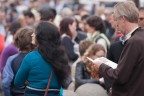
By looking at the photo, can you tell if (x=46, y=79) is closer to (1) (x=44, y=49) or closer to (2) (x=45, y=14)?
(1) (x=44, y=49)

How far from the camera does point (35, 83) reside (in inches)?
245

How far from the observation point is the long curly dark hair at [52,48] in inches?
244

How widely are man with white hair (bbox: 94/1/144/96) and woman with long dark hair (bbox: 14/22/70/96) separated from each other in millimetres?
686

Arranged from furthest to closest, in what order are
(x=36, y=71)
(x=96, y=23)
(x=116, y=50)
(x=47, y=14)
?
(x=96, y=23) < (x=47, y=14) < (x=116, y=50) < (x=36, y=71)

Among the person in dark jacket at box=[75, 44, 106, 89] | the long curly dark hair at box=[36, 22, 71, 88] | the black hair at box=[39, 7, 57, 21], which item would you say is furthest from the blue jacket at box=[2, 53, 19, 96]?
the black hair at box=[39, 7, 57, 21]

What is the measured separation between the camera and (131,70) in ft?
17.7

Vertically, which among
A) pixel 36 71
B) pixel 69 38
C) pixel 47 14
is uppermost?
pixel 36 71

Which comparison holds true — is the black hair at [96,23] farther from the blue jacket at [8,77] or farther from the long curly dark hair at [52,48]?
the long curly dark hair at [52,48]

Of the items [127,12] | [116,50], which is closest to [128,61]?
[127,12]

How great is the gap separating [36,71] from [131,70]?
1.35 meters

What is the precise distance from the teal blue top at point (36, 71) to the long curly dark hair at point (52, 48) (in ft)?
0.22

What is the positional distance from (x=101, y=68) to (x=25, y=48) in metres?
1.82

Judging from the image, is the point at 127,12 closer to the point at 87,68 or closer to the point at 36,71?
the point at 36,71

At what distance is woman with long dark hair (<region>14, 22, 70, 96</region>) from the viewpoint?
243 inches
